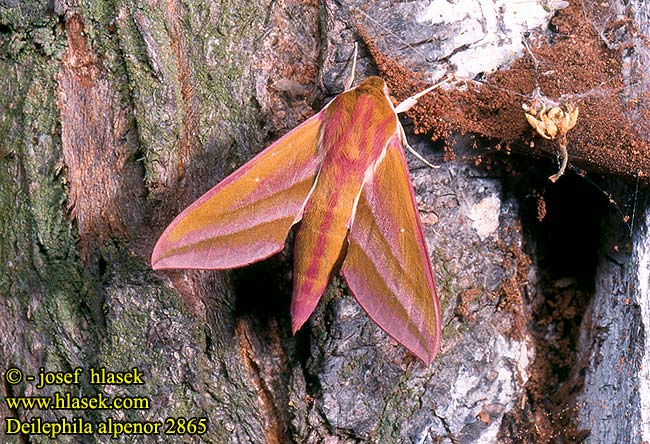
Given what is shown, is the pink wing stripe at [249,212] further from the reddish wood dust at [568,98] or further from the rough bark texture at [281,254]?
the reddish wood dust at [568,98]

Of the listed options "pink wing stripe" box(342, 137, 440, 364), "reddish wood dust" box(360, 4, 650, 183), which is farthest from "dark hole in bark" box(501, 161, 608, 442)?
"pink wing stripe" box(342, 137, 440, 364)

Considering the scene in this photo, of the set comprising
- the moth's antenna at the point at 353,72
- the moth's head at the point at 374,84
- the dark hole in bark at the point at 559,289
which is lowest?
the dark hole in bark at the point at 559,289

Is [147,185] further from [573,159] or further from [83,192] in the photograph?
[573,159]

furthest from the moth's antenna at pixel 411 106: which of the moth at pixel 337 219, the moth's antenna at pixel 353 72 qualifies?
the moth's antenna at pixel 353 72

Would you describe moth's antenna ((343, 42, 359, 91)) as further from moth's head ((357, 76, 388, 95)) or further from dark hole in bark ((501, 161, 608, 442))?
dark hole in bark ((501, 161, 608, 442))

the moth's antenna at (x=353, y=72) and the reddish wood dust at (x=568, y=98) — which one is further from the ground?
the moth's antenna at (x=353, y=72)

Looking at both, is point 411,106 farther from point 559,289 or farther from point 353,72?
point 559,289
